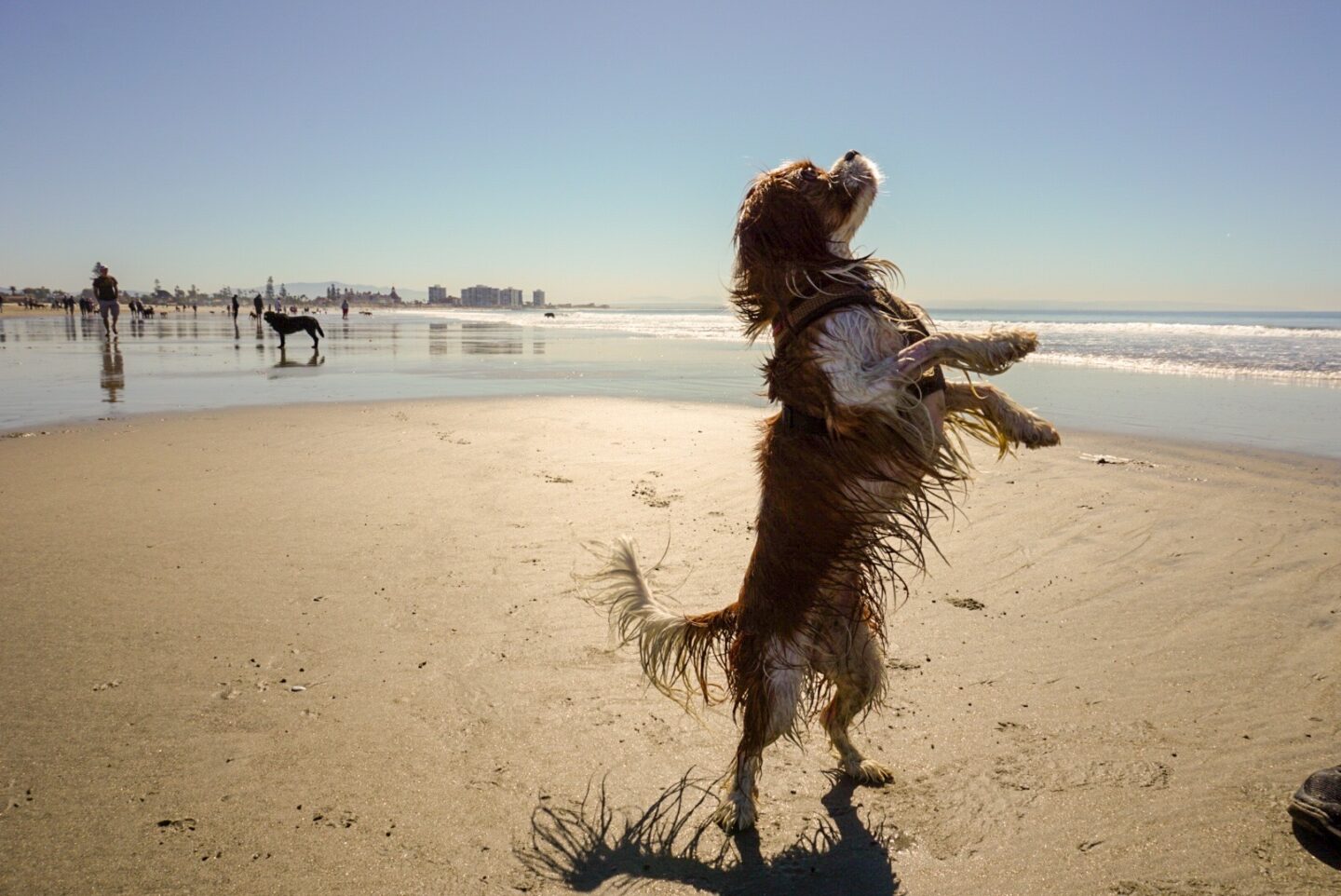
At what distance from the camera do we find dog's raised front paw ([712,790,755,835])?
280cm

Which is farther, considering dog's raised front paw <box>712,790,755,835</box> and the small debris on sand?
the small debris on sand

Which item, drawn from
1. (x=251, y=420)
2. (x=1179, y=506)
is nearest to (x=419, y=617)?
(x=1179, y=506)

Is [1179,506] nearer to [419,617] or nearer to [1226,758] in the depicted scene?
[1226,758]

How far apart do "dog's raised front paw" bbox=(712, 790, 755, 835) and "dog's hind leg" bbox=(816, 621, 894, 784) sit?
1.59ft

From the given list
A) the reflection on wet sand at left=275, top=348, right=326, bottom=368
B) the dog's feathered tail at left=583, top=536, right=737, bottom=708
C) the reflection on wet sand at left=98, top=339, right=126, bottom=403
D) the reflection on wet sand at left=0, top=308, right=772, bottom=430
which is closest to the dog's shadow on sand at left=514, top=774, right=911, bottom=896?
the dog's feathered tail at left=583, top=536, right=737, bottom=708

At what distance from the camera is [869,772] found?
3.04 m

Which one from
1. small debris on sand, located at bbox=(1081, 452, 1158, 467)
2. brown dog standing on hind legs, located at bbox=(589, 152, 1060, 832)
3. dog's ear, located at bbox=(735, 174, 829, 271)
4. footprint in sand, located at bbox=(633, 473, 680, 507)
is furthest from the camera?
small debris on sand, located at bbox=(1081, 452, 1158, 467)

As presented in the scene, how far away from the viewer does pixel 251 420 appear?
10.0 m

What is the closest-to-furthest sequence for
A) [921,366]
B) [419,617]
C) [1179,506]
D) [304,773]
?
[921,366] → [304,773] → [419,617] → [1179,506]

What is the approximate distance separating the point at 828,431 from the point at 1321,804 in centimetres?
206

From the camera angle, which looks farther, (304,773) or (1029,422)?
(304,773)

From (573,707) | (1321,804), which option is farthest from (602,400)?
(1321,804)

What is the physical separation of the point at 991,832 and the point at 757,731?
88 centimetres

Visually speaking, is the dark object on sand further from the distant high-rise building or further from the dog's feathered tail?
the distant high-rise building
